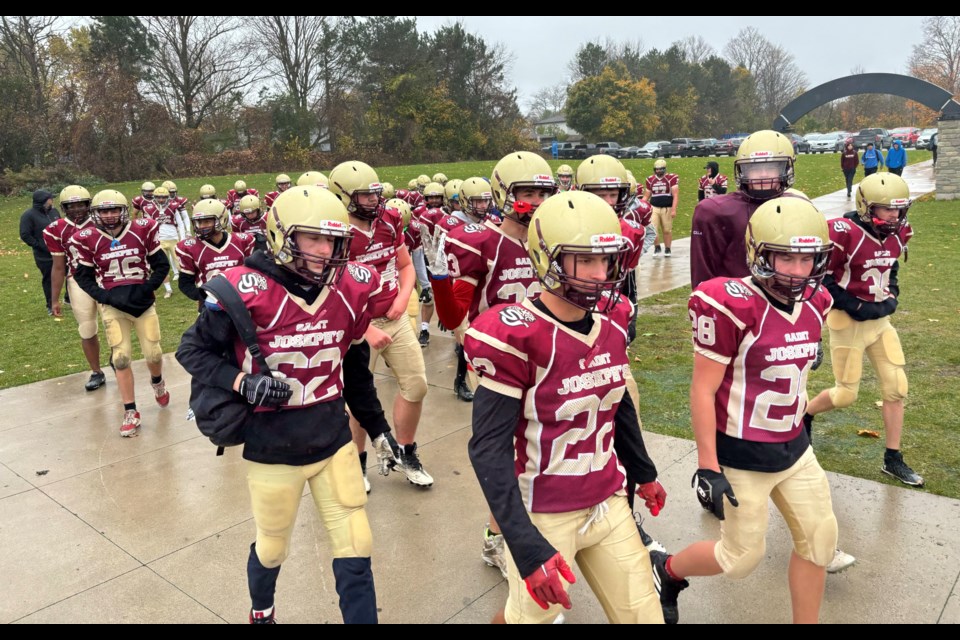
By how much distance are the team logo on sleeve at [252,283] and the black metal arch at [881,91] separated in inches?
885

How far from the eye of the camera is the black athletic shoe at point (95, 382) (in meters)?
7.94

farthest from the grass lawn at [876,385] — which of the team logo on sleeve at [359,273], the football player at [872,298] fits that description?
the team logo on sleeve at [359,273]

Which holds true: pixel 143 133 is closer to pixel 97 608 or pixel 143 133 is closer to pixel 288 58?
pixel 288 58

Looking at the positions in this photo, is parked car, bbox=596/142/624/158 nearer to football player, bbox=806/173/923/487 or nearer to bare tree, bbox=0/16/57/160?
bare tree, bbox=0/16/57/160

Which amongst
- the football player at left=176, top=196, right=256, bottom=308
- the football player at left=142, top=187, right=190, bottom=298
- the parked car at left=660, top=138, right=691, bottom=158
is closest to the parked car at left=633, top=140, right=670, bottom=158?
the parked car at left=660, top=138, right=691, bottom=158

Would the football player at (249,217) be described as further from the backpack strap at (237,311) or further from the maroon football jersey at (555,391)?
the maroon football jersey at (555,391)

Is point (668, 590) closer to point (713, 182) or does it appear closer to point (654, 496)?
point (654, 496)

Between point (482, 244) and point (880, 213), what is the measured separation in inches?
106

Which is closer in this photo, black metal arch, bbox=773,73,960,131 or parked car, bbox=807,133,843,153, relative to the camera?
black metal arch, bbox=773,73,960,131

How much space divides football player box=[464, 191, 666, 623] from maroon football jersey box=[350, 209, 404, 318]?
111 inches

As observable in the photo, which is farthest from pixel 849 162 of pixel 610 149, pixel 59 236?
pixel 610 149

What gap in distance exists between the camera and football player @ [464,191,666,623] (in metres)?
2.50

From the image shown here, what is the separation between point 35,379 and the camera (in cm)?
848

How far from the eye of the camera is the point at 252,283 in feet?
10.2
